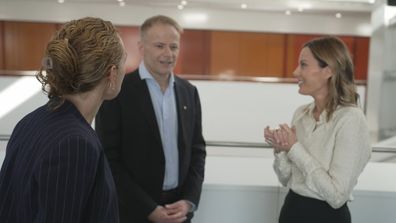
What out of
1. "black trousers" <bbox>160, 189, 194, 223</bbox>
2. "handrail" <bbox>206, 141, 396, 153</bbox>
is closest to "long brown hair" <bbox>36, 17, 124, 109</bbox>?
"black trousers" <bbox>160, 189, 194, 223</bbox>

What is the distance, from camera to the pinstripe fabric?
1.04 m

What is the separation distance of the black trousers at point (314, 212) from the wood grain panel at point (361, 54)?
12227mm

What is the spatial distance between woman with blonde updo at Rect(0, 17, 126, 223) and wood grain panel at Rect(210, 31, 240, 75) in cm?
1155

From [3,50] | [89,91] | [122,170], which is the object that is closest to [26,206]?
[89,91]

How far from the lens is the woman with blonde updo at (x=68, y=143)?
104 cm

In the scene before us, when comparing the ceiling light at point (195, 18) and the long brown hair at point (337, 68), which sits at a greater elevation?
the ceiling light at point (195, 18)

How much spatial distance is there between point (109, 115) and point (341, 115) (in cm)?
104

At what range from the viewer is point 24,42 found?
12.3 meters

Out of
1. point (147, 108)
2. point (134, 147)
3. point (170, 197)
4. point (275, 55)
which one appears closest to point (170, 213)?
point (170, 197)

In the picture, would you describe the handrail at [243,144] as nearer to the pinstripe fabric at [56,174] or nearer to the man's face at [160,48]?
the man's face at [160,48]

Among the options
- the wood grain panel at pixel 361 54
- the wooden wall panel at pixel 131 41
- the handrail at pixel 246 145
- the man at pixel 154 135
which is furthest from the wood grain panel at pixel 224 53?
the man at pixel 154 135

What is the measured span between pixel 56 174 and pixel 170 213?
106cm

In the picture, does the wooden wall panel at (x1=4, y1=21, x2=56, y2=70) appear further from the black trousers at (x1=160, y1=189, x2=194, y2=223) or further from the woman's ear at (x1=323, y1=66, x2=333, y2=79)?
the woman's ear at (x1=323, y1=66, x2=333, y2=79)

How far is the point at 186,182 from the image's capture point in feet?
7.13
